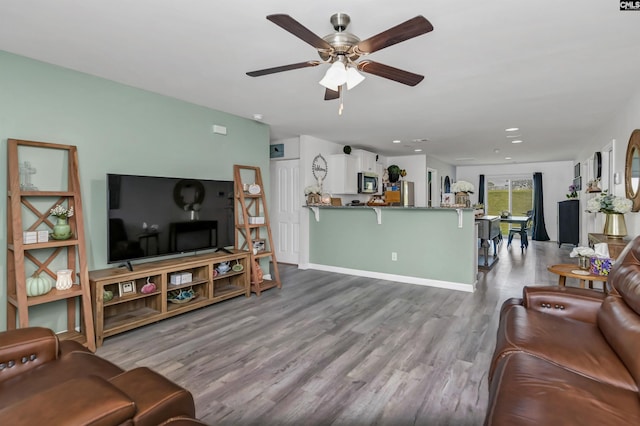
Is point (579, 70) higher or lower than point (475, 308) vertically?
higher

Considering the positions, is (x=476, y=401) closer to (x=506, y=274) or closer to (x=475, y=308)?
(x=475, y=308)

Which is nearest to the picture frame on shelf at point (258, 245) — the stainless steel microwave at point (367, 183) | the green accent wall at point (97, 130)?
the green accent wall at point (97, 130)

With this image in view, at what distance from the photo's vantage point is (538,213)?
958 centimetres

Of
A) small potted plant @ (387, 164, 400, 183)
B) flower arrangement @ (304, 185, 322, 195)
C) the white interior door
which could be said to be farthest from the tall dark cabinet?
the white interior door

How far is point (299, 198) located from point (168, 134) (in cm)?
263

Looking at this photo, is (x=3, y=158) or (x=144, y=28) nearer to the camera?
(x=144, y=28)

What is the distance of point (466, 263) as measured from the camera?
173 inches

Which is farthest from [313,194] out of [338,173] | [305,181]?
[338,173]

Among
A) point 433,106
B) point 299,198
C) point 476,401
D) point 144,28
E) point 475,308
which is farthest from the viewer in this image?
point 299,198

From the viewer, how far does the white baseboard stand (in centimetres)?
443

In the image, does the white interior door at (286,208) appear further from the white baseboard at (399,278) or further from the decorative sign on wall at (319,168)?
the white baseboard at (399,278)

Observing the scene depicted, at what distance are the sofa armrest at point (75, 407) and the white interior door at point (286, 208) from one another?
5.04m

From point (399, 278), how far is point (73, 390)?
4.45 meters

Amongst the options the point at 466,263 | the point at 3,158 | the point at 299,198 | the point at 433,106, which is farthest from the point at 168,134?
the point at 466,263
